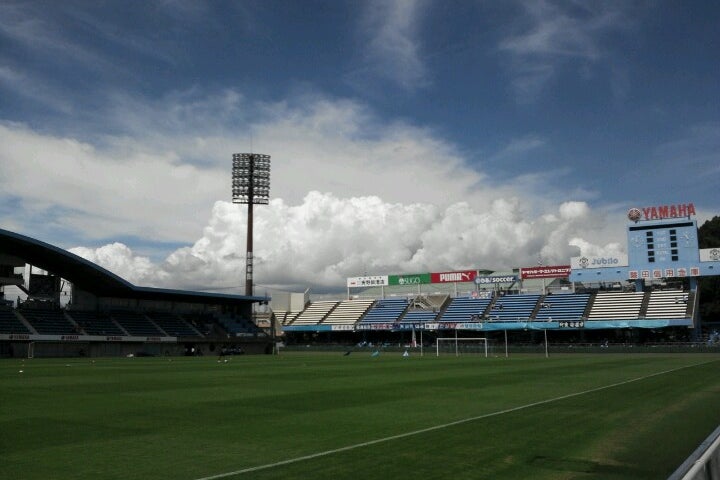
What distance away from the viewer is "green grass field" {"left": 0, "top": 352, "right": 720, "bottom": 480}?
Answer: 10203 millimetres

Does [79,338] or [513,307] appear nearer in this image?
[79,338]

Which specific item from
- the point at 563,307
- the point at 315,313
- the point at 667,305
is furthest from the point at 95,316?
the point at 667,305

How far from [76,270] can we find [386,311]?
178ft

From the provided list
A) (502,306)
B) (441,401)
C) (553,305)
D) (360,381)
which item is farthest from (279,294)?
(441,401)

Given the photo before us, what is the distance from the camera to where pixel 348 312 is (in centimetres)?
11350

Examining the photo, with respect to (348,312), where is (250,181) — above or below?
above

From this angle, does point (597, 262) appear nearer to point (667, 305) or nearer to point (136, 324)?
point (667, 305)

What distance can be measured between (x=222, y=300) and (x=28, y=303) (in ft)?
97.5

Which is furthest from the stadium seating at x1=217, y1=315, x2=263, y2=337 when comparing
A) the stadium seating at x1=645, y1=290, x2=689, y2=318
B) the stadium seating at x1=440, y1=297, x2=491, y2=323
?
the stadium seating at x1=645, y1=290, x2=689, y2=318

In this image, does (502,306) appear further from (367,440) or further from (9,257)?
(367,440)

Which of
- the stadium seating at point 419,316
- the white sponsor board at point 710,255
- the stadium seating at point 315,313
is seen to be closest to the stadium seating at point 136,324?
the stadium seating at point 315,313

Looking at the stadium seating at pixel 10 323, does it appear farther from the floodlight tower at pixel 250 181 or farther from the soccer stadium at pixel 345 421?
the floodlight tower at pixel 250 181

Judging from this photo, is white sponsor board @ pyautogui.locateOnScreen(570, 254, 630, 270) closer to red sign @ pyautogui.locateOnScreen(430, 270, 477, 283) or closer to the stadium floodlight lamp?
red sign @ pyautogui.locateOnScreen(430, 270, 477, 283)

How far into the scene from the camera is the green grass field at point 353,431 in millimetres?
10203
